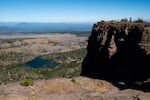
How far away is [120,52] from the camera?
53469 millimetres

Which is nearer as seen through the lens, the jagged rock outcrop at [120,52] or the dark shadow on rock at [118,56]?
the jagged rock outcrop at [120,52]

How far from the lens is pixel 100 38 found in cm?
5806

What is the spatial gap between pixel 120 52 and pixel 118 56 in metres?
0.83

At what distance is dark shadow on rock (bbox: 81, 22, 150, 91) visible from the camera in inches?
1902

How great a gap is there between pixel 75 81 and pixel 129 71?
40.6 ft

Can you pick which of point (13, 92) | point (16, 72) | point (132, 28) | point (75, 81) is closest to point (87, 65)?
point (132, 28)

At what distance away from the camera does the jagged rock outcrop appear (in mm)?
47688

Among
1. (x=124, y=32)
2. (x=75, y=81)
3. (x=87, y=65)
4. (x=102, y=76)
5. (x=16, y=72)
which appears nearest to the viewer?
(x=75, y=81)

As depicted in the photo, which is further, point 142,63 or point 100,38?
point 100,38

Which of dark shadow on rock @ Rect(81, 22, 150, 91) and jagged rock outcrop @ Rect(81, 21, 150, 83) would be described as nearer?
jagged rock outcrop @ Rect(81, 21, 150, 83)

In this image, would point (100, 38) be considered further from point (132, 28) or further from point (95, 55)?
point (132, 28)

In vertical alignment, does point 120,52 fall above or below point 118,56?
above

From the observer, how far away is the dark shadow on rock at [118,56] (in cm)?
4832

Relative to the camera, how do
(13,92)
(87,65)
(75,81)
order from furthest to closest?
1. (87,65)
2. (75,81)
3. (13,92)
